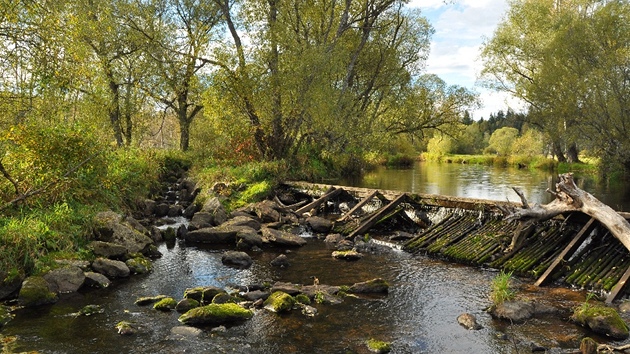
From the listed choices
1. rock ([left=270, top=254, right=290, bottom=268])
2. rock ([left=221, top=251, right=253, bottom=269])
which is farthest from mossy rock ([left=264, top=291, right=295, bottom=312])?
rock ([left=221, top=251, right=253, bottom=269])

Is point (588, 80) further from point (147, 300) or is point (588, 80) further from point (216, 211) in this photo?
point (147, 300)

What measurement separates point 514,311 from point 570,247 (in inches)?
167

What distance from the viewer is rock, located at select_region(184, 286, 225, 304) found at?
10844 mm

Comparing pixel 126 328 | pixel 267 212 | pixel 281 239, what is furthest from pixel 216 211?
pixel 126 328

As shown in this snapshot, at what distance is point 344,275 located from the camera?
13125 mm

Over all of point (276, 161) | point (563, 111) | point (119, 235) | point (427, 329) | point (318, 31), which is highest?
point (318, 31)

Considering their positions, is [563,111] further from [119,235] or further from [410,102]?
[119,235]

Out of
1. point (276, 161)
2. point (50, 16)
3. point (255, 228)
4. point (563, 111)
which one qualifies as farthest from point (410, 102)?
point (50, 16)

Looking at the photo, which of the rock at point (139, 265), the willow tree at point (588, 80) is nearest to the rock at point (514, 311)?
the rock at point (139, 265)

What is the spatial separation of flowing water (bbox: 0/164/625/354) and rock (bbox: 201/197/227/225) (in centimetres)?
550

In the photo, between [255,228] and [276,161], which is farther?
[276,161]

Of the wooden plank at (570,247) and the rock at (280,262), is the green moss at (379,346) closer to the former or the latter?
the wooden plank at (570,247)

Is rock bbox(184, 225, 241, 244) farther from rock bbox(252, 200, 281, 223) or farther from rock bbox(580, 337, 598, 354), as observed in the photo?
rock bbox(580, 337, 598, 354)

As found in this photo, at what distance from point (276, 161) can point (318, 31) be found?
38.8 feet
